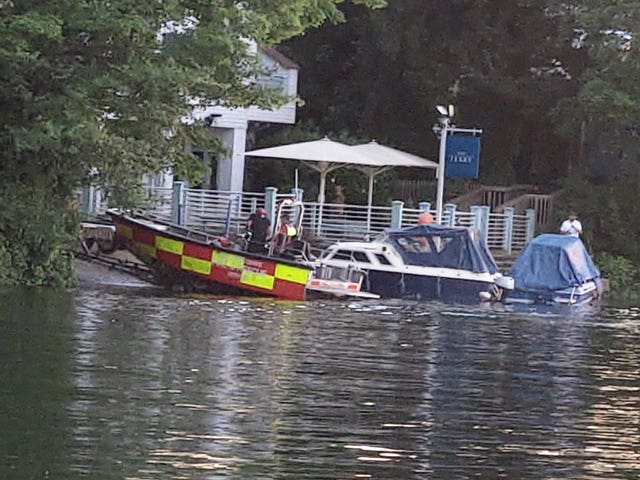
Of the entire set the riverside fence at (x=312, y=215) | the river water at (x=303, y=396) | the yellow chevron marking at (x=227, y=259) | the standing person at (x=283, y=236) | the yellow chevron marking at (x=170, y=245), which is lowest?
the river water at (x=303, y=396)

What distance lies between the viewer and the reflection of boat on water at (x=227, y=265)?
33062 millimetres

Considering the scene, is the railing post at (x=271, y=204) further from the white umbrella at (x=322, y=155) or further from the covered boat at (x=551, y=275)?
the covered boat at (x=551, y=275)

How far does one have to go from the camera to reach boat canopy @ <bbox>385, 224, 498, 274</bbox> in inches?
1368

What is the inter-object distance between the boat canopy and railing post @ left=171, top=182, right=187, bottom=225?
24.1 ft

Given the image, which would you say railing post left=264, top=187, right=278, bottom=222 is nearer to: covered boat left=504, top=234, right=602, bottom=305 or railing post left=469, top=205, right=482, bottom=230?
railing post left=469, top=205, right=482, bottom=230

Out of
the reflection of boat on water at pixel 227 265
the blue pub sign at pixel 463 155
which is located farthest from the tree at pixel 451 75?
the reflection of boat on water at pixel 227 265

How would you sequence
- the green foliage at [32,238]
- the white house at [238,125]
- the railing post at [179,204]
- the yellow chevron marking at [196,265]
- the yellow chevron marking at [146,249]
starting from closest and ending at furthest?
the green foliage at [32,238], the yellow chevron marking at [196,265], the yellow chevron marking at [146,249], the railing post at [179,204], the white house at [238,125]

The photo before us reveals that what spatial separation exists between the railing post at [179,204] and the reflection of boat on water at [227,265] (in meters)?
4.95

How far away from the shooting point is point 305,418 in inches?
626

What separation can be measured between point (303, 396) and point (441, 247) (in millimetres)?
17625

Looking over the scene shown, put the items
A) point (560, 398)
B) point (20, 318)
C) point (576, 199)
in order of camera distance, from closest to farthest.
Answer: point (560, 398)
point (20, 318)
point (576, 199)

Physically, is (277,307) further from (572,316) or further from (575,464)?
(575,464)

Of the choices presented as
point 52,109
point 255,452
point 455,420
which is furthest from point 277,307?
point 255,452

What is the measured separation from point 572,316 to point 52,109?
10812mm
